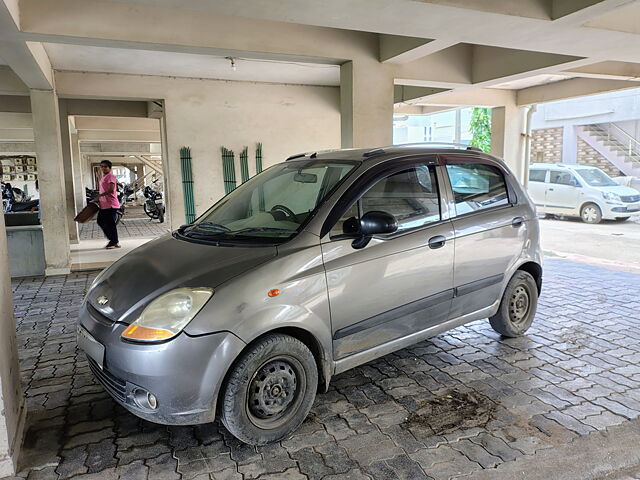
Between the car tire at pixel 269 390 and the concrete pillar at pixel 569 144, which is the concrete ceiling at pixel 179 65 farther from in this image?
the concrete pillar at pixel 569 144

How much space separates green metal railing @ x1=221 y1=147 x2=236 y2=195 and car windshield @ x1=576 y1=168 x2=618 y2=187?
9773 mm

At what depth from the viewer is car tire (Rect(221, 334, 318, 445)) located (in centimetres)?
254

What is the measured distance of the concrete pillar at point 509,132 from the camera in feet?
34.9

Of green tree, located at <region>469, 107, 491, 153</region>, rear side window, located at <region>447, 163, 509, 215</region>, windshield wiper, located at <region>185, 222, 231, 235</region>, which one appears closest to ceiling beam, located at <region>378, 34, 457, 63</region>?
rear side window, located at <region>447, 163, 509, 215</region>

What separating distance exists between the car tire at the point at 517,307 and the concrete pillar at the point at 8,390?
353 cm

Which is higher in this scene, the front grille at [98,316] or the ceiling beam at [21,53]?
the ceiling beam at [21,53]

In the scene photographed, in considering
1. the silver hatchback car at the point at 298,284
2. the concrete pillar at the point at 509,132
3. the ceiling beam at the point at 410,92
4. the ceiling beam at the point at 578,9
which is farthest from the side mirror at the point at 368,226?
the concrete pillar at the point at 509,132

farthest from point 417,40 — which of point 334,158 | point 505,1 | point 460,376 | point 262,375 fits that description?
point 262,375

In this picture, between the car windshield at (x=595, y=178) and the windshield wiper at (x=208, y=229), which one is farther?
the car windshield at (x=595, y=178)

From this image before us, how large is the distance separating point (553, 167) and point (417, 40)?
976 cm

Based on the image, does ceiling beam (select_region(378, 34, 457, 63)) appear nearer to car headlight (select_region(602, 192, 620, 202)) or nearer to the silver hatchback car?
the silver hatchback car

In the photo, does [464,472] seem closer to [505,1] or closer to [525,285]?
[525,285]

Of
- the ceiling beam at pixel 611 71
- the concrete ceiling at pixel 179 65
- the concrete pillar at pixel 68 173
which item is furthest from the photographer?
the concrete pillar at pixel 68 173

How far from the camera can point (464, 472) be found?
2.44 metres
